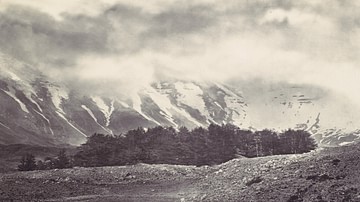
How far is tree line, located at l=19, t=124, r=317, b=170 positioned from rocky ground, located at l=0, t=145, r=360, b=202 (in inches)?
442

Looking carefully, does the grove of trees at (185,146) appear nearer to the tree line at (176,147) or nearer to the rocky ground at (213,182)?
the tree line at (176,147)

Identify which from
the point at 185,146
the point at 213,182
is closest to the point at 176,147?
the point at 185,146

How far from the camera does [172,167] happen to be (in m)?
51.7

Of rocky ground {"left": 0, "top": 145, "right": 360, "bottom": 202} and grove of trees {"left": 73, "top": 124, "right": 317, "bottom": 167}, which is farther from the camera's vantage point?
grove of trees {"left": 73, "top": 124, "right": 317, "bottom": 167}

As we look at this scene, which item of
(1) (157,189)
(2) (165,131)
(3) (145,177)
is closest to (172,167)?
(3) (145,177)

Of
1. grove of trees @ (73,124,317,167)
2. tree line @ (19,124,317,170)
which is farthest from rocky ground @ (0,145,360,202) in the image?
grove of trees @ (73,124,317,167)

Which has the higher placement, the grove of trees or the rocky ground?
the grove of trees

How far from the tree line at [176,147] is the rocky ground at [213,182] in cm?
1123

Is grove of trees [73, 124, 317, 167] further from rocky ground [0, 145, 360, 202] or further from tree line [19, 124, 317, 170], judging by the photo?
rocky ground [0, 145, 360, 202]

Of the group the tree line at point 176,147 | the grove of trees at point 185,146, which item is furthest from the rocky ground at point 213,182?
the grove of trees at point 185,146

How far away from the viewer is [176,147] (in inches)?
2648

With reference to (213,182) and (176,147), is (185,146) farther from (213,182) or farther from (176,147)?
(213,182)

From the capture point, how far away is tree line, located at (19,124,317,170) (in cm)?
6350

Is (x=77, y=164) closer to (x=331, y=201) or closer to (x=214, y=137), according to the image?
(x=214, y=137)
